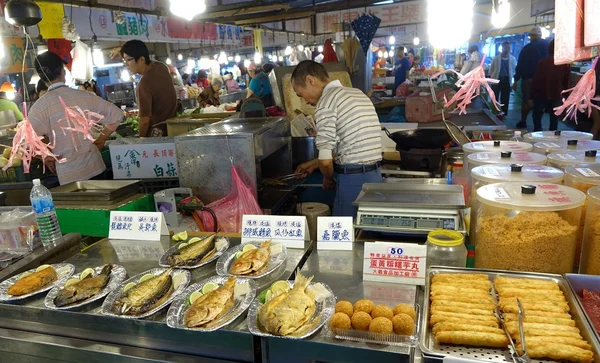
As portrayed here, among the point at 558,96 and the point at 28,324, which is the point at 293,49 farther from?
the point at 28,324

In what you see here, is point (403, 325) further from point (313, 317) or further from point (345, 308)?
point (313, 317)

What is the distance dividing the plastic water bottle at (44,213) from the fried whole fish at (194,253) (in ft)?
2.89

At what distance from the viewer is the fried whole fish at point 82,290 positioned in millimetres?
1883

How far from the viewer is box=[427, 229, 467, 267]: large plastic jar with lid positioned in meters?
1.91

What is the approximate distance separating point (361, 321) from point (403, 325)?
0.15 meters

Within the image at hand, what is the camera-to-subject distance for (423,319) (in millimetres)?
1491

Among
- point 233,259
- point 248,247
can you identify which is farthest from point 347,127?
point 233,259

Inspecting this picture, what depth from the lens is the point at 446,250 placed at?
192cm

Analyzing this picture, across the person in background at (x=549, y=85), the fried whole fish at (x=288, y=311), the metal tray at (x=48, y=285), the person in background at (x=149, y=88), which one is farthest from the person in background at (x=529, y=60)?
the metal tray at (x=48, y=285)

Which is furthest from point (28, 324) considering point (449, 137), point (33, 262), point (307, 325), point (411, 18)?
point (411, 18)

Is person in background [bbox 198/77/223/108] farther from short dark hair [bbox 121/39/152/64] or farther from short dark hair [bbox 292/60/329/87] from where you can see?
short dark hair [bbox 292/60/329/87]

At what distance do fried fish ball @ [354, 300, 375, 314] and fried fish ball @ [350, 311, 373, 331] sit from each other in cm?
5

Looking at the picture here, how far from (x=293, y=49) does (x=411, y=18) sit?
4916 mm

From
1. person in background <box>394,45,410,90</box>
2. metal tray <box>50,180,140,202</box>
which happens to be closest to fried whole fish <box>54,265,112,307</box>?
metal tray <box>50,180,140,202</box>
